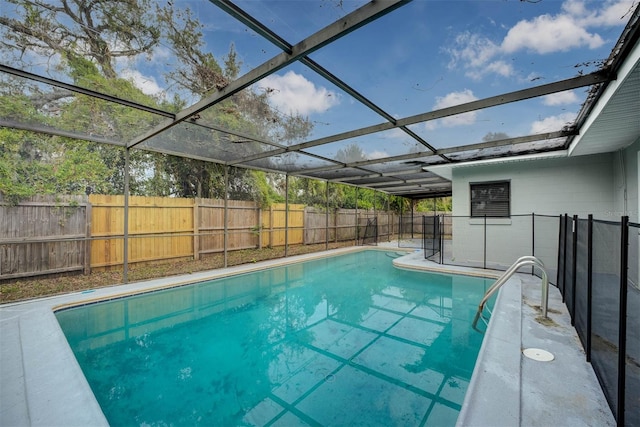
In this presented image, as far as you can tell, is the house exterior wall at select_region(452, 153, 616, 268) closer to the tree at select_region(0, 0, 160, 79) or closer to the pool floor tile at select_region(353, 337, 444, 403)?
the pool floor tile at select_region(353, 337, 444, 403)

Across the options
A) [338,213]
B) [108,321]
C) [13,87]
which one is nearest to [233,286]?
[108,321]

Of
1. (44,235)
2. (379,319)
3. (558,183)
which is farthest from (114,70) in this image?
(558,183)

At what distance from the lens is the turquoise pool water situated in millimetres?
2188

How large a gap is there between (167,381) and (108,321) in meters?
2.13

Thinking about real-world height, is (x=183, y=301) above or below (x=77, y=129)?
below

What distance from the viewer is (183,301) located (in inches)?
190

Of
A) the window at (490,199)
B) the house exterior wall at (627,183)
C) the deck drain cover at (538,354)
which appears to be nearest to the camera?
the deck drain cover at (538,354)

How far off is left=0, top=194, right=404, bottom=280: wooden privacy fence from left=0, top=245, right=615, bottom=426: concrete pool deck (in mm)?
1892

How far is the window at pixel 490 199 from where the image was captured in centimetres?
690

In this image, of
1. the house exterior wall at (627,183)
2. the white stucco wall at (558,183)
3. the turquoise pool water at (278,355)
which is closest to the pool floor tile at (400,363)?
the turquoise pool water at (278,355)

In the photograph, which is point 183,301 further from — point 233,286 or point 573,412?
point 573,412

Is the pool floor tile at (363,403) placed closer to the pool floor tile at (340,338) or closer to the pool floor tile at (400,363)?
the pool floor tile at (400,363)

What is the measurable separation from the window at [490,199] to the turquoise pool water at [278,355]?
253 cm

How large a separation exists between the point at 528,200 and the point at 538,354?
17.3 feet
